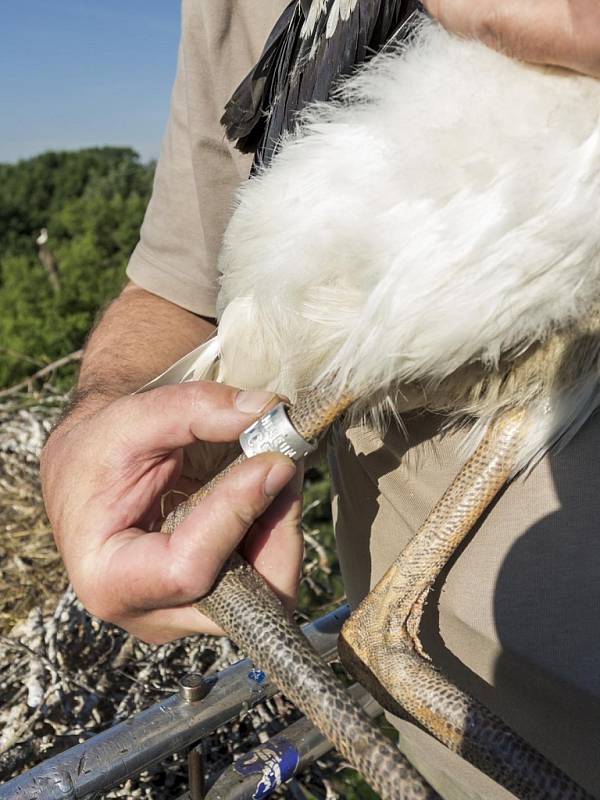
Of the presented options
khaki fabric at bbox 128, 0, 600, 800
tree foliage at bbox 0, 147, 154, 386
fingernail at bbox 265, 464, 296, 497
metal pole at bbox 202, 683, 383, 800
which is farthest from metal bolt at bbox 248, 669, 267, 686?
tree foliage at bbox 0, 147, 154, 386

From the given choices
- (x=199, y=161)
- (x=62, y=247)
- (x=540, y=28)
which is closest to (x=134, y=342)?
(x=199, y=161)

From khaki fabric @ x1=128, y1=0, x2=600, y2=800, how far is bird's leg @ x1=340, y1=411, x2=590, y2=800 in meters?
0.07

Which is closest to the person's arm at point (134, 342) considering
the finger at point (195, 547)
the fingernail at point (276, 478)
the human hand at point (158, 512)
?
the human hand at point (158, 512)

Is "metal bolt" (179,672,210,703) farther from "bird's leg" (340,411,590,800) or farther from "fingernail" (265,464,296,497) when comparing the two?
"fingernail" (265,464,296,497)

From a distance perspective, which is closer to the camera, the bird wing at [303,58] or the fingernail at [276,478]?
the fingernail at [276,478]

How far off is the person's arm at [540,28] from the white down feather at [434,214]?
0.05 metres

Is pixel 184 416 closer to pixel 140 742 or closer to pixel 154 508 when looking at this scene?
pixel 154 508

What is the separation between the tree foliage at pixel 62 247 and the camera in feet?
18.1

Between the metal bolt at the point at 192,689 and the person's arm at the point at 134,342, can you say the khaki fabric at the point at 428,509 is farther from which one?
the metal bolt at the point at 192,689

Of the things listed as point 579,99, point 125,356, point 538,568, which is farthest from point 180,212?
point 538,568

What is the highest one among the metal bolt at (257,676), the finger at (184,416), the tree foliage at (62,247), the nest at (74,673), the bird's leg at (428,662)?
the finger at (184,416)

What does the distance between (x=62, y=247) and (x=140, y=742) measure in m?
8.06

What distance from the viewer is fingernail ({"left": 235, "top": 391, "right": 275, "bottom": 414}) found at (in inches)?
57.2

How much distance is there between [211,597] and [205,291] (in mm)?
915
